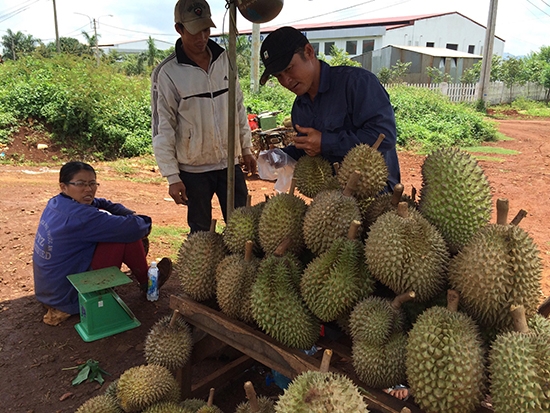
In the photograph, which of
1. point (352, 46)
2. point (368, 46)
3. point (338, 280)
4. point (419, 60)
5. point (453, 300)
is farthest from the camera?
point (352, 46)

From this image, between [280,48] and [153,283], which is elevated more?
[280,48]

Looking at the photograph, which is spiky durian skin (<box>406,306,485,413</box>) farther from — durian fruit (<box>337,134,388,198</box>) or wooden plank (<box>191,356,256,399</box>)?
wooden plank (<box>191,356,256,399</box>)

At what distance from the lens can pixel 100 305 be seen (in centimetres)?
336

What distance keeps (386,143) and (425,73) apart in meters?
31.6

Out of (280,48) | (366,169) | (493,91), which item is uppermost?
(493,91)

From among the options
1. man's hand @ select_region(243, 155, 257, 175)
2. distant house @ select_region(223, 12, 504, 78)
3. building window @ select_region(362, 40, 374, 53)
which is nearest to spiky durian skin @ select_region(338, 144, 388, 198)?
A: man's hand @ select_region(243, 155, 257, 175)

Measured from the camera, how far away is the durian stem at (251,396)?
1569 mm

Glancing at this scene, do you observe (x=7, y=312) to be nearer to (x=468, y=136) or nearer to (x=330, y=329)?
(x=330, y=329)

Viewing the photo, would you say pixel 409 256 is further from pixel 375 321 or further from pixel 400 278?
pixel 375 321

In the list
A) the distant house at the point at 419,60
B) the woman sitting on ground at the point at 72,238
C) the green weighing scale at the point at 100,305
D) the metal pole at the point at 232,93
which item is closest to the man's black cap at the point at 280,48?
the metal pole at the point at 232,93

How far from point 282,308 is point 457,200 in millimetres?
839

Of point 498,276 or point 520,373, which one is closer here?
point 520,373

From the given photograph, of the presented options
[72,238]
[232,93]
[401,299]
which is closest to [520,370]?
[401,299]

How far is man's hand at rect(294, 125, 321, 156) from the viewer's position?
2.35 m
